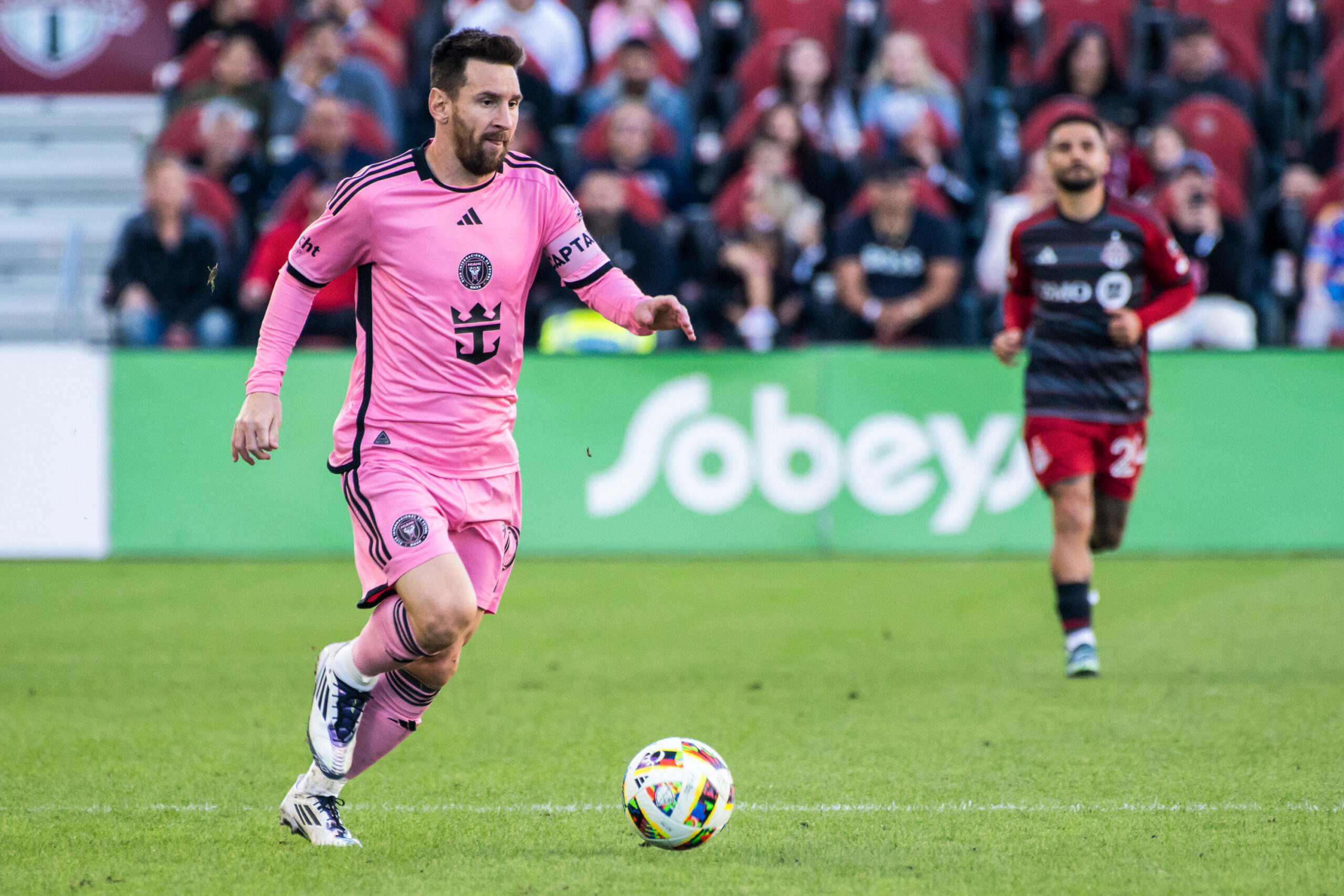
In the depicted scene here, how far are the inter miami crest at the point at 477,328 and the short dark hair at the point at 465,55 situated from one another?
472 mm

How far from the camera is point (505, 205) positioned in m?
4.58

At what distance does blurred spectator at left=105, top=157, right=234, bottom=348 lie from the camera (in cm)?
1234

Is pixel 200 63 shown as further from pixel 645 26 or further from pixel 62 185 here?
pixel 645 26

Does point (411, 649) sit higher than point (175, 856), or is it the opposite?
point (411, 649)

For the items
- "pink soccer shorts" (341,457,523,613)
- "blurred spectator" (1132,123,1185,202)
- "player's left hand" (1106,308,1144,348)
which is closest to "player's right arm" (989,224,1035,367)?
"player's left hand" (1106,308,1144,348)

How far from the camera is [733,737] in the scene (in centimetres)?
590

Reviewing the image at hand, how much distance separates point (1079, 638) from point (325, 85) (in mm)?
8741

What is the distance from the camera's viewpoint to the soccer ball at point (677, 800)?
4262 mm

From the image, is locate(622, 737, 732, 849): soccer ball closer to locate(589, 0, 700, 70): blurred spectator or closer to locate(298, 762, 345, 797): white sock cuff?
locate(298, 762, 345, 797): white sock cuff

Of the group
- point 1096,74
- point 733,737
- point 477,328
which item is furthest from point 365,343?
point 1096,74

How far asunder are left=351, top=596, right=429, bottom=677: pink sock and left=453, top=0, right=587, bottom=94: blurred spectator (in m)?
10.2

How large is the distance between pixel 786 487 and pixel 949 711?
4.88 m

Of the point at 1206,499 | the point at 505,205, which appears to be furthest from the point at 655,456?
the point at 505,205

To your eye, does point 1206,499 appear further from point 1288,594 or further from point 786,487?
point 786,487
